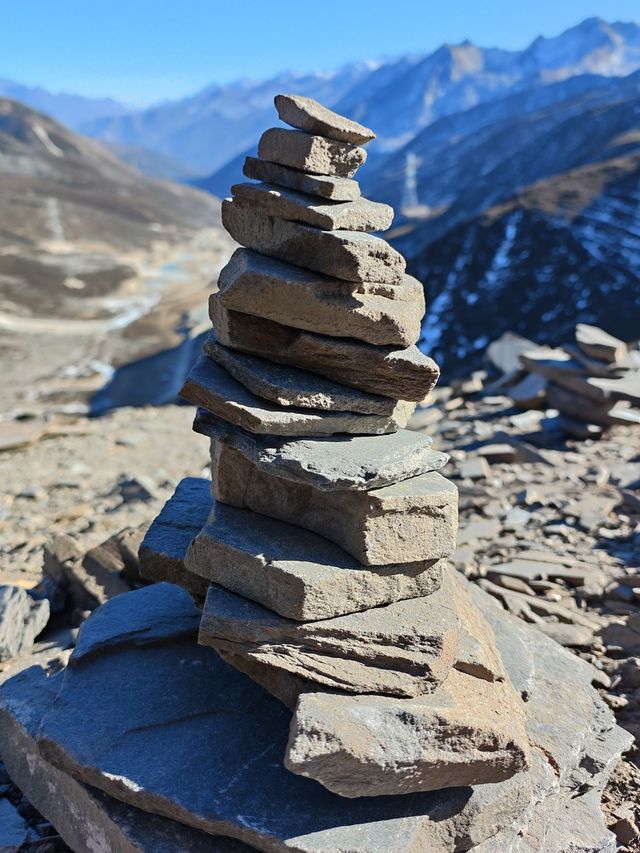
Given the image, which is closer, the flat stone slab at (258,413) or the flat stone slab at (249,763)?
the flat stone slab at (249,763)

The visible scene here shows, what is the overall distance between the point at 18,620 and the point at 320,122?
4293 mm

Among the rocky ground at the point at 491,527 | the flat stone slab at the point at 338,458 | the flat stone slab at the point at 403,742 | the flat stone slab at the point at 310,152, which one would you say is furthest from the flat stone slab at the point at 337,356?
the rocky ground at the point at 491,527

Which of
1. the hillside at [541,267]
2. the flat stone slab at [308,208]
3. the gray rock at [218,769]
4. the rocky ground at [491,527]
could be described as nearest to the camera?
the gray rock at [218,769]

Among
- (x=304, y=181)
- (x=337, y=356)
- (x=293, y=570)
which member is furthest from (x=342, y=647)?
(x=304, y=181)

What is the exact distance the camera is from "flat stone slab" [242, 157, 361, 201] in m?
3.75

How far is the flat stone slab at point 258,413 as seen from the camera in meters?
3.57

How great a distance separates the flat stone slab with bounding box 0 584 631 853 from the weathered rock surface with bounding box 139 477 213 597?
1.53ft

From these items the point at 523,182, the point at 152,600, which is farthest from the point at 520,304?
the point at 523,182

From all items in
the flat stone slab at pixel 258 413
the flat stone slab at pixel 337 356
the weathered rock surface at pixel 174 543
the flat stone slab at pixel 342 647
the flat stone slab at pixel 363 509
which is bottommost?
the weathered rock surface at pixel 174 543

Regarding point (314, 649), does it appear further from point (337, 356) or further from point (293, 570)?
point (337, 356)

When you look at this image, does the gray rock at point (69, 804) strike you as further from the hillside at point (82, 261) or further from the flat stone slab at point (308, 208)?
the hillside at point (82, 261)

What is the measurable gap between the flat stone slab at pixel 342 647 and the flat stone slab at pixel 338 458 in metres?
0.71

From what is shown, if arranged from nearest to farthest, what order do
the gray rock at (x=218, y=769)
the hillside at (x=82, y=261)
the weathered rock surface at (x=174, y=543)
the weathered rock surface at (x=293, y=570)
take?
1. the gray rock at (x=218, y=769)
2. the weathered rock surface at (x=293, y=570)
3. the weathered rock surface at (x=174, y=543)
4. the hillside at (x=82, y=261)

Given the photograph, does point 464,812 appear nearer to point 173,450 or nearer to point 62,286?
point 173,450
